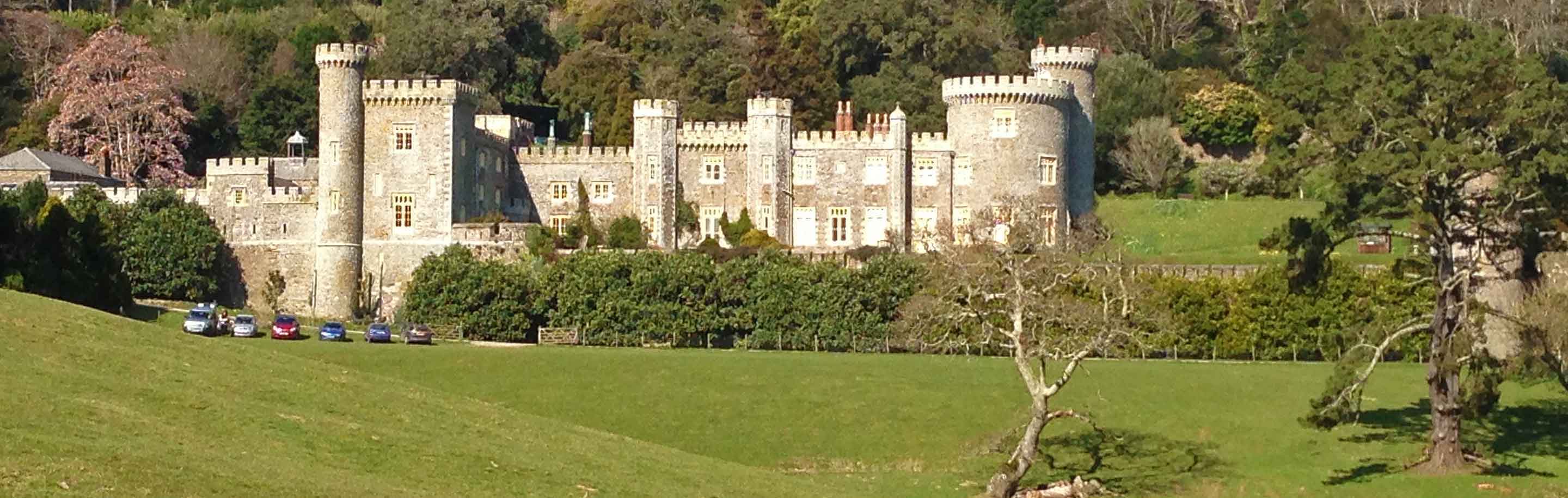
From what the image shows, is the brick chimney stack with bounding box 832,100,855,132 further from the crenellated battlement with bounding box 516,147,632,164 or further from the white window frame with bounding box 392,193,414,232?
the white window frame with bounding box 392,193,414,232

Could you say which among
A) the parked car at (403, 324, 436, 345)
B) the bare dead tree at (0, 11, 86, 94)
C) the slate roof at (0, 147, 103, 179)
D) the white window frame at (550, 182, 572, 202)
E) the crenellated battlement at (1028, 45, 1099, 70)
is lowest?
the parked car at (403, 324, 436, 345)

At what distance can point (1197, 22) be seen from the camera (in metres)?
119

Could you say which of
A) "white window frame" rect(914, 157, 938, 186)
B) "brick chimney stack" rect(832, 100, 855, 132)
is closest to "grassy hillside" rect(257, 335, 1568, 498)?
"white window frame" rect(914, 157, 938, 186)

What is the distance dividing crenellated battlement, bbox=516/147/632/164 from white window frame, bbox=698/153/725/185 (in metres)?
2.45

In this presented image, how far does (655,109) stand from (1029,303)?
108 feet

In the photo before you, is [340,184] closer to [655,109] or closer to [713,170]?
[655,109]

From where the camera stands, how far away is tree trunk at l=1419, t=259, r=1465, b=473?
4956 centimetres

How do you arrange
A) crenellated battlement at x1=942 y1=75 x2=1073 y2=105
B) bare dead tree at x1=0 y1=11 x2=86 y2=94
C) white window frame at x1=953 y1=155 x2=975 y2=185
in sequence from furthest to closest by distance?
bare dead tree at x1=0 y1=11 x2=86 y2=94 < white window frame at x1=953 y1=155 x2=975 y2=185 < crenellated battlement at x1=942 y1=75 x2=1073 y2=105

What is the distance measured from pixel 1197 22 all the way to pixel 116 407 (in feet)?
283

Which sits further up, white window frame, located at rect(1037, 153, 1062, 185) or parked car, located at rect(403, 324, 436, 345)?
white window frame, located at rect(1037, 153, 1062, 185)

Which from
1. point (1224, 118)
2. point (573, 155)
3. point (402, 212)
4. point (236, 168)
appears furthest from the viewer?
point (1224, 118)

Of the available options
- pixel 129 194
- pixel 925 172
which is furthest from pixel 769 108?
pixel 129 194

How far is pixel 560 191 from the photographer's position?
287 feet

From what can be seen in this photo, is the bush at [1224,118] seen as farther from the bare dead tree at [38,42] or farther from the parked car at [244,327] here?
the bare dead tree at [38,42]
